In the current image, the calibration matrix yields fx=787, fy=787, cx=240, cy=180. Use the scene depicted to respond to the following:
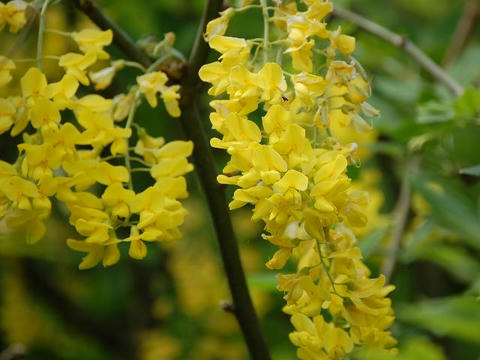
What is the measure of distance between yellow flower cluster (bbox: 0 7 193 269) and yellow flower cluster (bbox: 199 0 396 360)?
11 cm

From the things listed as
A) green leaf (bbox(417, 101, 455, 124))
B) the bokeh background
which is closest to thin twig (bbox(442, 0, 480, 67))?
the bokeh background

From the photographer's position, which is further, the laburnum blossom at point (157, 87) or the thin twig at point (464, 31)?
the thin twig at point (464, 31)

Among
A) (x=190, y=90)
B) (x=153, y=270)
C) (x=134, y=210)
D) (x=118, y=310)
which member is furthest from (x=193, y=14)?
(x=134, y=210)

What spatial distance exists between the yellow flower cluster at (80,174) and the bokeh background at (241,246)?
496 mm

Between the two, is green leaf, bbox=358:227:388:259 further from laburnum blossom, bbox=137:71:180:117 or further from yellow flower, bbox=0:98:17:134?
yellow flower, bbox=0:98:17:134

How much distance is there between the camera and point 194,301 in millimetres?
2215

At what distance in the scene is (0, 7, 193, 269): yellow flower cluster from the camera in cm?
84

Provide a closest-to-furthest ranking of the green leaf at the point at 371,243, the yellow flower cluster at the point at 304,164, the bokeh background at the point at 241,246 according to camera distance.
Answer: the yellow flower cluster at the point at 304,164 → the green leaf at the point at 371,243 → the bokeh background at the point at 241,246

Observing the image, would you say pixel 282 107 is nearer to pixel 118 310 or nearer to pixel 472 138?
A: pixel 472 138

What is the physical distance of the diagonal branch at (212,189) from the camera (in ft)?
3.17

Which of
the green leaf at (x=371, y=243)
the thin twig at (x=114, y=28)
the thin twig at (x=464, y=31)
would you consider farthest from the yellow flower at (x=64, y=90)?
the thin twig at (x=464, y=31)

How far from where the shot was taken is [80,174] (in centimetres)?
85

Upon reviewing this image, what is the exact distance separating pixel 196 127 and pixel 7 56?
24 cm

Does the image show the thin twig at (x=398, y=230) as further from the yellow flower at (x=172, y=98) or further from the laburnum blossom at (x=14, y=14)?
the laburnum blossom at (x=14, y=14)
